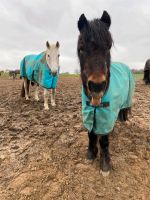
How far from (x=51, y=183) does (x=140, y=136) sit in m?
2.30

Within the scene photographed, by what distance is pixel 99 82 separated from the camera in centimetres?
285

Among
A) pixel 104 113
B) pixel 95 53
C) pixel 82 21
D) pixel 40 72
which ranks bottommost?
pixel 104 113

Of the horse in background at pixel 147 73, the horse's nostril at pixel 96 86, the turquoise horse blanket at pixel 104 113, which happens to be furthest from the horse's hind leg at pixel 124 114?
the horse in background at pixel 147 73

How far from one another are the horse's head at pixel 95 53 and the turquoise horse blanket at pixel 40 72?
4046 mm

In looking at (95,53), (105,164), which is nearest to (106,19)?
(95,53)

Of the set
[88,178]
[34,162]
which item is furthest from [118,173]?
[34,162]

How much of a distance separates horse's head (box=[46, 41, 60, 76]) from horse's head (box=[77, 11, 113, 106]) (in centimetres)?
375

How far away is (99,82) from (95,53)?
44 cm

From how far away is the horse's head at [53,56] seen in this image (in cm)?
714

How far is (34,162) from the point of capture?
4.12 m

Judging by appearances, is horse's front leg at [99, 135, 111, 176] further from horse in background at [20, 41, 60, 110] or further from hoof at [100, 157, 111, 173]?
horse in background at [20, 41, 60, 110]

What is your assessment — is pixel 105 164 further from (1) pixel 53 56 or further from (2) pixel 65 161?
A: (1) pixel 53 56

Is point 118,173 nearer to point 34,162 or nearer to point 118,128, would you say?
point 34,162

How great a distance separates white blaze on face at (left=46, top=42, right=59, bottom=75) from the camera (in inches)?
281
